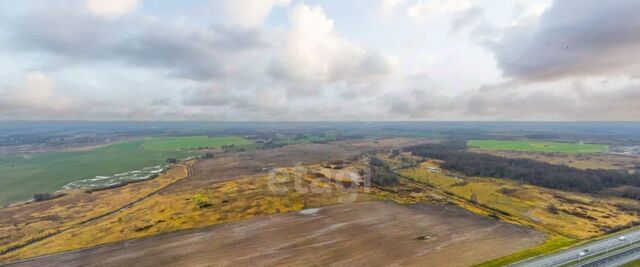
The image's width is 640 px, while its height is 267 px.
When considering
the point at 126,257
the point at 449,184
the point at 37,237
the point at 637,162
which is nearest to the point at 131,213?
the point at 37,237

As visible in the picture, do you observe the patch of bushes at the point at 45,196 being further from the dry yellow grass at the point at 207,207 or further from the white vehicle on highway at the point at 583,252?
the white vehicle on highway at the point at 583,252

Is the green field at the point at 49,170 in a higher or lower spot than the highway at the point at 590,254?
higher

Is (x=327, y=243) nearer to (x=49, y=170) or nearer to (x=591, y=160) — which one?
(x=49, y=170)

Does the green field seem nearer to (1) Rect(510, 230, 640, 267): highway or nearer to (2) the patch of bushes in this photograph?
(2) the patch of bushes

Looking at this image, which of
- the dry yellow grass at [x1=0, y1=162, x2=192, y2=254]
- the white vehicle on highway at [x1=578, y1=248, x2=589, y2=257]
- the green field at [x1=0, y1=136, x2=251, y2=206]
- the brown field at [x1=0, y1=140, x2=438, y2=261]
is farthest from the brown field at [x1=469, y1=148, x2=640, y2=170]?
the green field at [x1=0, y1=136, x2=251, y2=206]

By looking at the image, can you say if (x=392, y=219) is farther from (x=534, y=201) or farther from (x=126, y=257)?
(x=126, y=257)

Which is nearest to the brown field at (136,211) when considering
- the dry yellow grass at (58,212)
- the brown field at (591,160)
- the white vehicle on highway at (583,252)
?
the dry yellow grass at (58,212)
